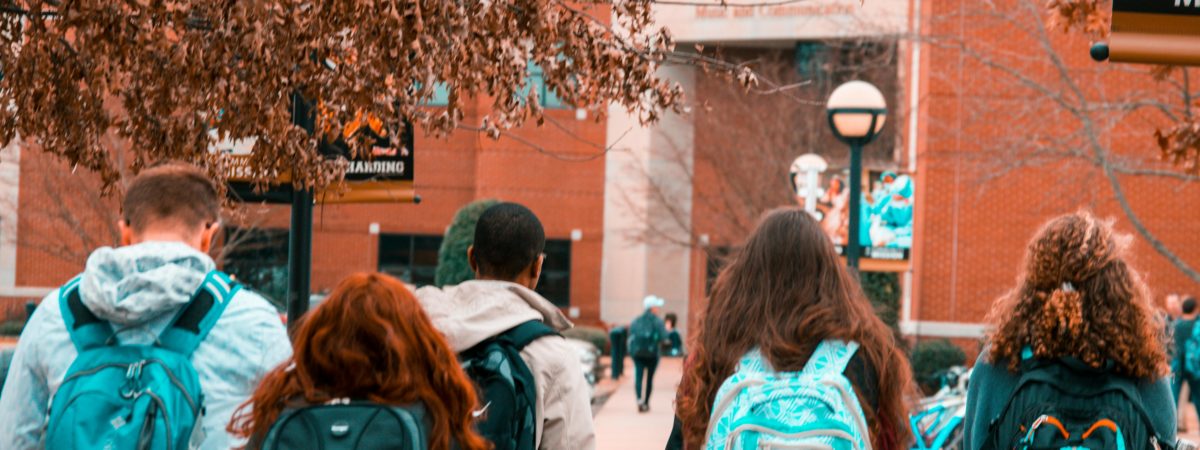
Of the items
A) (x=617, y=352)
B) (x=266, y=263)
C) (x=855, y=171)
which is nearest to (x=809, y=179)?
(x=855, y=171)

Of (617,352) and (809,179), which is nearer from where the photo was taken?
(809,179)

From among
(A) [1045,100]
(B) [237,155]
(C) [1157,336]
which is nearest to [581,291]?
(A) [1045,100]

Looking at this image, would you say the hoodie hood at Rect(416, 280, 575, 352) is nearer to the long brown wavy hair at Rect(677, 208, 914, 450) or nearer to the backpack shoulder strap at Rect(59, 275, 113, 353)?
the long brown wavy hair at Rect(677, 208, 914, 450)

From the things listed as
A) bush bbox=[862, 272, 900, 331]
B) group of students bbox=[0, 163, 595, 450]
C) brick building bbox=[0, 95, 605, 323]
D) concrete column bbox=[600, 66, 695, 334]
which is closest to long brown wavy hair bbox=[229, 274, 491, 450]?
group of students bbox=[0, 163, 595, 450]

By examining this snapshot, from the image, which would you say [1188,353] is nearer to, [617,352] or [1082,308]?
[1082,308]

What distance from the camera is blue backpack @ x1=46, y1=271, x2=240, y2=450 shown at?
4.07 metres

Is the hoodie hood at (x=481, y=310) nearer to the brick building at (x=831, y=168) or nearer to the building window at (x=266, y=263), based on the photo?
the brick building at (x=831, y=168)

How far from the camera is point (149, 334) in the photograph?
423 centimetres

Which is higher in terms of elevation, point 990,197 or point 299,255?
point 990,197

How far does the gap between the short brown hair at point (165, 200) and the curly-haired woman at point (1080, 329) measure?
2.42 m

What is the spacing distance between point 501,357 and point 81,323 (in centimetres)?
112

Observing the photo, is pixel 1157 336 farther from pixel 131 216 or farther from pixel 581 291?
pixel 581 291

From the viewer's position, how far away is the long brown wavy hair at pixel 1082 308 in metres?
4.85

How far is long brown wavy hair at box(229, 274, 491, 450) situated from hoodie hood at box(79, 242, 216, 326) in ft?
1.37
